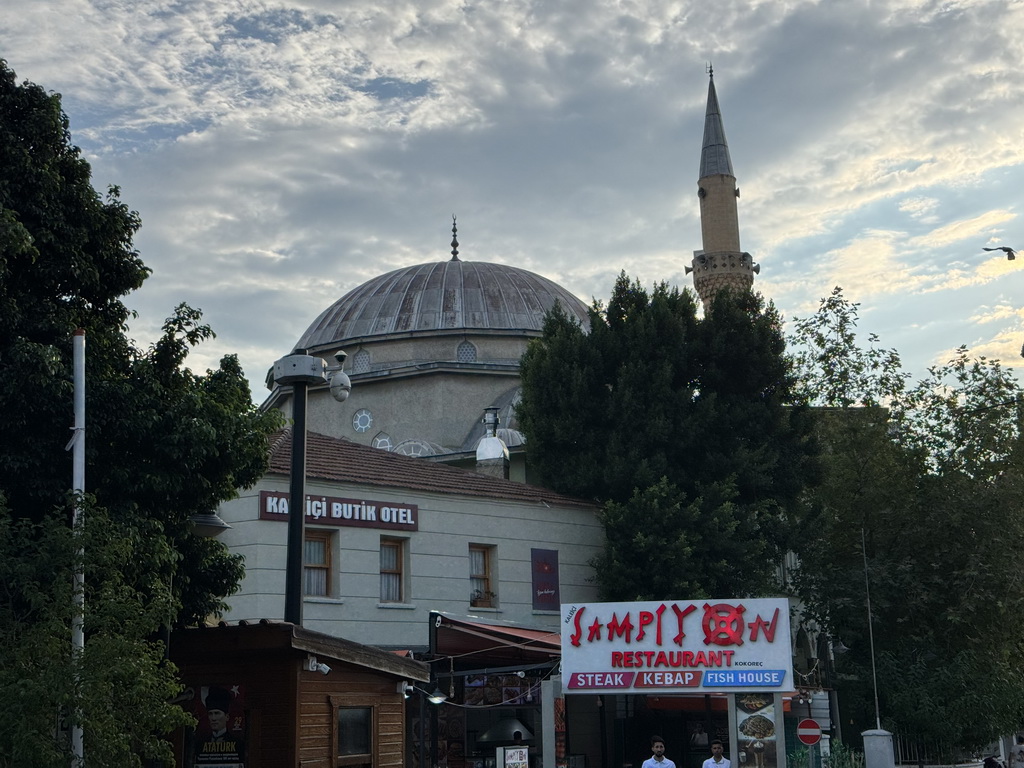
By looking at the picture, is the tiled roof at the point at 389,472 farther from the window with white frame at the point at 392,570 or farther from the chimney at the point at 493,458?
the chimney at the point at 493,458

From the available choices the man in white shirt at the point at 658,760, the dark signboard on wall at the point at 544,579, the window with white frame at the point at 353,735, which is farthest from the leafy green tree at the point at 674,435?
the window with white frame at the point at 353,735

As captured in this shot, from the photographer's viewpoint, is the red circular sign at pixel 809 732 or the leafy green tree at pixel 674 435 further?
the leafy green tree at pixel 674 435

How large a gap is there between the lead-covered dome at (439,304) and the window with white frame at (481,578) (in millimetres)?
15885

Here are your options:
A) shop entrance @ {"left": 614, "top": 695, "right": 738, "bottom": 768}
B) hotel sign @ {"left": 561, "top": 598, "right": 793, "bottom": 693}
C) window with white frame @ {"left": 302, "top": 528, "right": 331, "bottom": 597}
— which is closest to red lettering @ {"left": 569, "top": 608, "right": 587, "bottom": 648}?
hotel sign @ {"left": 561, "top": 598, "right": 793, "bottom": 693}

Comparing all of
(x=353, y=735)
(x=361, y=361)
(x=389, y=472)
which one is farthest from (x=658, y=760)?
(x=361, y=361)

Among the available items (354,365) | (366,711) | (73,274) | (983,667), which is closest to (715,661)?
(366,711)

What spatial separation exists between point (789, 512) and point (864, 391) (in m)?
4.24

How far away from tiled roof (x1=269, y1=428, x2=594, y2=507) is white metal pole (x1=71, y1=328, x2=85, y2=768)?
12.4 m

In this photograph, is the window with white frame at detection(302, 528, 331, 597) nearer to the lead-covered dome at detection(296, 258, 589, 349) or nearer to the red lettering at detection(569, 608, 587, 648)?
the red lettering at detection(569, 608, 587, 648)

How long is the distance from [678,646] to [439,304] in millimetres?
30295

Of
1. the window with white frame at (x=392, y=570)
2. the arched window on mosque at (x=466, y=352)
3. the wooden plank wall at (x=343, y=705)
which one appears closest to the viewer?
the wooden plank wall at (x=343, y=705)

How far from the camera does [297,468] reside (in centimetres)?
1559

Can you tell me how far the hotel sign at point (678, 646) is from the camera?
1627 cm

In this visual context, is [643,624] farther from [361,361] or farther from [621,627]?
[361,361]
